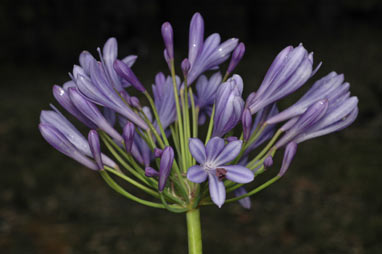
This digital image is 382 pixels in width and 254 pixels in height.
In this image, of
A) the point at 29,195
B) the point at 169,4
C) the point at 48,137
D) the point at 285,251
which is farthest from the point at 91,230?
the point at 169,4

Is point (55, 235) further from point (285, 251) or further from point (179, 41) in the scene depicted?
point (179, 41)

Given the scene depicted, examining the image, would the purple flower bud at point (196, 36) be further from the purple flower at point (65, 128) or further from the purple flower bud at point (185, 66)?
the purple flower at point (65, 128)

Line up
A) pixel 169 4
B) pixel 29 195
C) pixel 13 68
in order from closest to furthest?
pixel 29 195, pixel 13 68, pixel 169 4

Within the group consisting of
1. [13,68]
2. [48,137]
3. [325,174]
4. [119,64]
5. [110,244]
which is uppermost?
[13,68]

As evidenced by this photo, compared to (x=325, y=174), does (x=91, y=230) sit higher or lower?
lower

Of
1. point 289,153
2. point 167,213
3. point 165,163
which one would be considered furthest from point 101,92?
point 167,213

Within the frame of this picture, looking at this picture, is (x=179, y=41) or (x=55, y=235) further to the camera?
(x=179, y=41)

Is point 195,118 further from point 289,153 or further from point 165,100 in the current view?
point 289,153

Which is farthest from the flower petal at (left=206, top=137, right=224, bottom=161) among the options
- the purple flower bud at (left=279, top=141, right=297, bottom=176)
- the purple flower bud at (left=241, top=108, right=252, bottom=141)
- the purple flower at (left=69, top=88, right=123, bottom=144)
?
the purple flower at (left=69, top=88, right=123, bottom=144)
